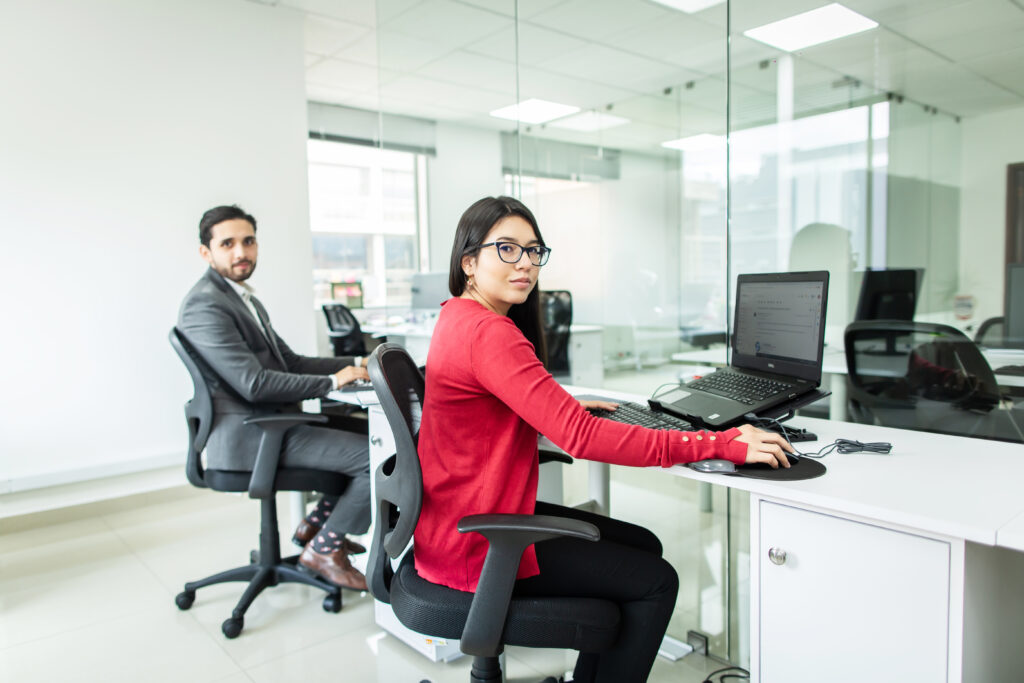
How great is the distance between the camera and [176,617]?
2352mm

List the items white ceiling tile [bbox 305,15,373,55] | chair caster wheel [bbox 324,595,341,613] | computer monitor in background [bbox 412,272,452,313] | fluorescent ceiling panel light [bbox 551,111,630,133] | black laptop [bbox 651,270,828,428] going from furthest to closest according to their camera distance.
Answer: computer monitor in background [bbox 412,272,452,313], fluorescent ceiling panel light [bbox 551,111,630,133], white ceiling tile [bbox 305,15,373,55], chair caster wheel [bbox 324,595,341,613], black laptop [bbox 651,270,828,428]

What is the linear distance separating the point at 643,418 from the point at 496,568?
0.64 m

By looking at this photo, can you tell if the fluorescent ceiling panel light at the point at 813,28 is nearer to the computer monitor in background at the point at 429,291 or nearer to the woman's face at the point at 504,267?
the woman's face at the point at 504,267

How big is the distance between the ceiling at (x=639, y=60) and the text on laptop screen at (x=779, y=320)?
1.05m

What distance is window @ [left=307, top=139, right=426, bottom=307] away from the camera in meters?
6.64

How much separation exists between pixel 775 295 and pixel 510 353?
2.77 ft

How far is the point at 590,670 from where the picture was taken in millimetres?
1465

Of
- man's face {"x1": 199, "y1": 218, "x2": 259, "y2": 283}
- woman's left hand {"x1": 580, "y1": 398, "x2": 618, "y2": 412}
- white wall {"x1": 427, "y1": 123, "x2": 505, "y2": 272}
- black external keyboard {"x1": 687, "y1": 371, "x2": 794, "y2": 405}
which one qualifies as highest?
white wall {"x1": 427, "y1": 123, "x2": 505, "y2": 272}

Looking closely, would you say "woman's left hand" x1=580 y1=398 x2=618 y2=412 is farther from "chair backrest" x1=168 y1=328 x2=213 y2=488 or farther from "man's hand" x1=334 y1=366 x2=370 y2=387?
"chair backrest" x1=168 y1=328 x2=213 y2=488

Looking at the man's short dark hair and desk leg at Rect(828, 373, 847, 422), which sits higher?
the man's short dark hair

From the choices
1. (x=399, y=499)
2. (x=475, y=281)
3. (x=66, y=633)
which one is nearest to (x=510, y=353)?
(x=475, y=281)

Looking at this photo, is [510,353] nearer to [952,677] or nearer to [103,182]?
[952,677]

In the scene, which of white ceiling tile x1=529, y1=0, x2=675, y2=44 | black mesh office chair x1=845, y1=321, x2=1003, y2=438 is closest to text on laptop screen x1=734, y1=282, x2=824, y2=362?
black mesh office chair x1=845, y1=321, x2=1003, y2=438

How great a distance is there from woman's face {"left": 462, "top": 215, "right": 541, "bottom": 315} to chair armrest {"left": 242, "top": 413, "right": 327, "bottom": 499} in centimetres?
99
